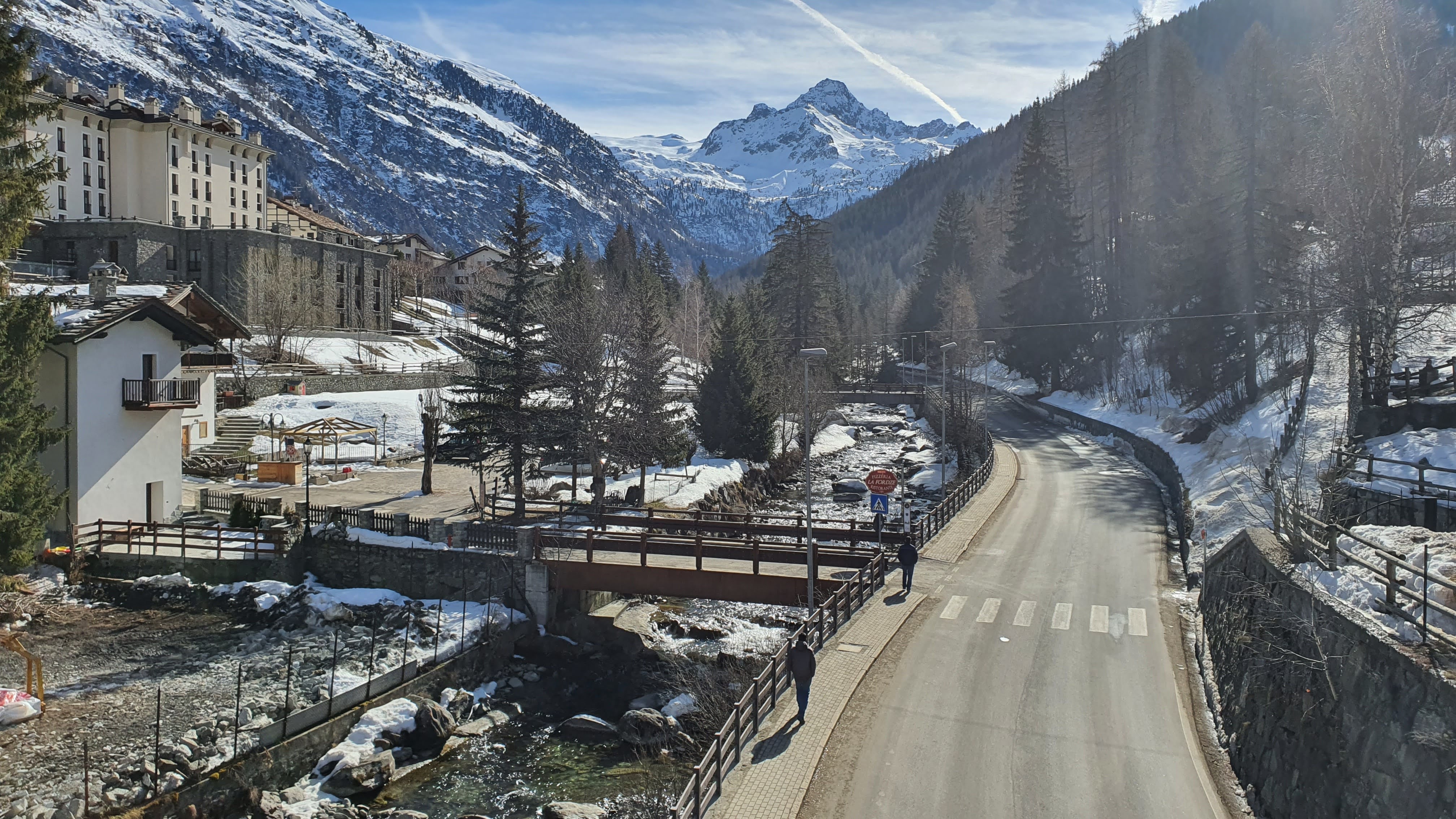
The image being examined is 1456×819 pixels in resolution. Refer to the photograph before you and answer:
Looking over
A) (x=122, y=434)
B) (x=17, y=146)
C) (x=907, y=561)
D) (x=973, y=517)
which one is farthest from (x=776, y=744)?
(x=122, y=434)

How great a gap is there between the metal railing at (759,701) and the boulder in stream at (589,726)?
2973mm

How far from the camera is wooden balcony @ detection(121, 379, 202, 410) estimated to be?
1165 inches

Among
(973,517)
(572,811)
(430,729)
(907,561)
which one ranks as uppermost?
(907,561)

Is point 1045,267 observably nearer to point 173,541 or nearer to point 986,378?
point 986,378

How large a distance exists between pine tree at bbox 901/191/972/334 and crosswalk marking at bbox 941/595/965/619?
79.4 meters

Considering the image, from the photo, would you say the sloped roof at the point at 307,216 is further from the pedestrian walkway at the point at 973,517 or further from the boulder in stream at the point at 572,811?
the boulder in stream at the point at 572,811

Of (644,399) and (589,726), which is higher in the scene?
(644,399)

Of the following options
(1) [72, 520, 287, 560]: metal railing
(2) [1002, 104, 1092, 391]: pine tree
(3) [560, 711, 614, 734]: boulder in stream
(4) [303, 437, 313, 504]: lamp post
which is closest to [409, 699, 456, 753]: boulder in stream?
(3) [560, 711, 614, 734]: boulder in stream

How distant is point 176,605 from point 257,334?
45.9 m

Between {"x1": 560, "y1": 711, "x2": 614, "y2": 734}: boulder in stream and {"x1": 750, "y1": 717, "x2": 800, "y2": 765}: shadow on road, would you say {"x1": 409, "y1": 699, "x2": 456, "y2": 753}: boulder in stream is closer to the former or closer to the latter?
{"x1": 560, "y1": 711, "x2": 614, "y2": 734}: boulder in stream

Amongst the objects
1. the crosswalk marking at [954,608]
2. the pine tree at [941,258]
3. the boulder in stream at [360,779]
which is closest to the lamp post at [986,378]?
the pine tree at [941,258]

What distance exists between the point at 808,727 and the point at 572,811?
4977mm

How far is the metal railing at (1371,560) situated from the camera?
11.4m

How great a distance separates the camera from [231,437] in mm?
46406
